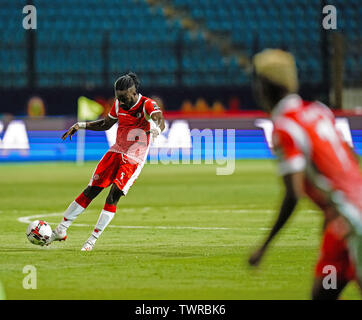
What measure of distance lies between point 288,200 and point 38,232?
6.74 m

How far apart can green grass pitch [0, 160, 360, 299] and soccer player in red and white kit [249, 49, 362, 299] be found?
285 centimetres

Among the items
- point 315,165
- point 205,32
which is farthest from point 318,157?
point 205,32

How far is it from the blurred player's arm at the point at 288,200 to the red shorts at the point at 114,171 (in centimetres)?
611

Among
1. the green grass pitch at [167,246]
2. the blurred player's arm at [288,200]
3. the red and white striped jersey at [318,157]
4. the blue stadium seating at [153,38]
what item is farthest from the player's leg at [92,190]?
the blue stadium seating at [153,38]

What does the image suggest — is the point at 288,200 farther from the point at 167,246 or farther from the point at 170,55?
the point at 170,55

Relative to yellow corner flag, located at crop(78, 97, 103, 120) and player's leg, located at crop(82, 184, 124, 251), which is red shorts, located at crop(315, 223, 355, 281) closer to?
player's leg, located at crop(82, 184, 124, 251)

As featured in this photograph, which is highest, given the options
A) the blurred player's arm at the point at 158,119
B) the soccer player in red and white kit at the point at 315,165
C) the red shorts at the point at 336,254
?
the soccer player in red and white kit at the point at 315,165

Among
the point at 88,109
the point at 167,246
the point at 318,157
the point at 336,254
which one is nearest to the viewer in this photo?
the point at 318,157

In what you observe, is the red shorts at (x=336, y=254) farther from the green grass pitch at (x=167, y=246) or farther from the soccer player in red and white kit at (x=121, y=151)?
the soccer player in red and white kit at (x=121, y=151)

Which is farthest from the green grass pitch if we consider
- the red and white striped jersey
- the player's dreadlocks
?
the red and white striped jersey

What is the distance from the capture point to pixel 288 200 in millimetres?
5551

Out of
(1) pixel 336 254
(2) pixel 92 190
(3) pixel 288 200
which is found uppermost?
(3) pixel 288 200

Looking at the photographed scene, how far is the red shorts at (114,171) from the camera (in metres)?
11.8

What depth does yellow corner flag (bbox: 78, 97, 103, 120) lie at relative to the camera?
29.4 meters
